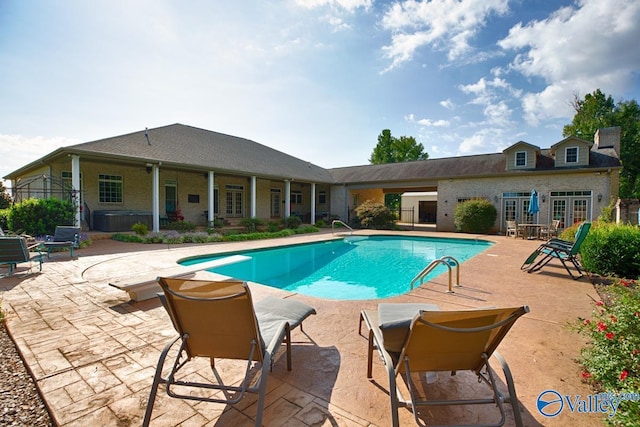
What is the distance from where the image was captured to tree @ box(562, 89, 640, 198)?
25.8 metres

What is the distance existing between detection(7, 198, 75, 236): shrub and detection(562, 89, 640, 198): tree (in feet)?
128

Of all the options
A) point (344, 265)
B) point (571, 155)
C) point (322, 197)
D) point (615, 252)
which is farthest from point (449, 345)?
point (322, 197)

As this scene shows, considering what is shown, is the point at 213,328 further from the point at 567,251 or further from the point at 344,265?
the point at 344,265

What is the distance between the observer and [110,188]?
47.2 ft

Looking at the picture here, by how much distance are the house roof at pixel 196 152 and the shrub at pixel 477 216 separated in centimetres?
987

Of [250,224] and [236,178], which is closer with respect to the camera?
[250,224]

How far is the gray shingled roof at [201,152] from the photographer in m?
12.2

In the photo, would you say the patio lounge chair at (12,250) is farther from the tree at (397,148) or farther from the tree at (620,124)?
the tree at (620,124)

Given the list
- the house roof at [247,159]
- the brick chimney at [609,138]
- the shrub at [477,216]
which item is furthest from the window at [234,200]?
the brick chimney at [609,138]

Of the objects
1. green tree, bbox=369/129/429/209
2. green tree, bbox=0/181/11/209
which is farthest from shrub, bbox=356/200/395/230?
green tree, bbox=0/181/11/209

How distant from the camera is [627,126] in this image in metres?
27.2

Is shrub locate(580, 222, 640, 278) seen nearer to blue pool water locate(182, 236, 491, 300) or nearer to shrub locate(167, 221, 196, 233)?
blue pool water locate(182, 236, 491, 300)

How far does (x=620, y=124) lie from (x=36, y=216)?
4386 cm

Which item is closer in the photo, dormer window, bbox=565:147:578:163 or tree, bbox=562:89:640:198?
dormer window, bbox=565:147:578:163
